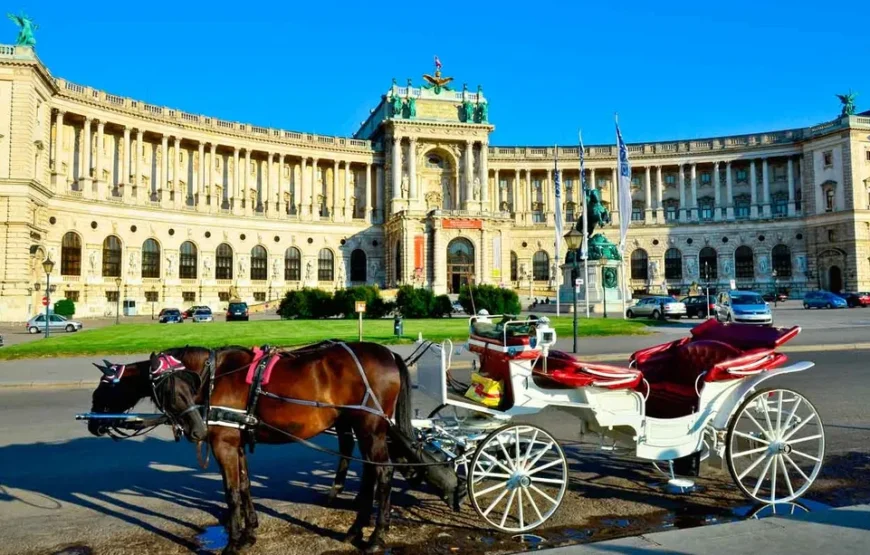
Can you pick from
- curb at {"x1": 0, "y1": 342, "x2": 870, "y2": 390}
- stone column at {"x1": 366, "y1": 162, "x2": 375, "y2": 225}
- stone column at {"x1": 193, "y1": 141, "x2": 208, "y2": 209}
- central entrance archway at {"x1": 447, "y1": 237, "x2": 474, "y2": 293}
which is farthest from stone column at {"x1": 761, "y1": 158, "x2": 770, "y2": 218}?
stone column at {"x1": 193, "y1": 141, "x2": 208, "y2": 209}

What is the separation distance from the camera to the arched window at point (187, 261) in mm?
62812

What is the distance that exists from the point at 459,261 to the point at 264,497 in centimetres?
6049

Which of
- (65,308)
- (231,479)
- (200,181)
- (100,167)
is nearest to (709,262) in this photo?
(200,181)

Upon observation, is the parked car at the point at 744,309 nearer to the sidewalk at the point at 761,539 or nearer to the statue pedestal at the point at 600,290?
the statue pedestal at the point at 600,290

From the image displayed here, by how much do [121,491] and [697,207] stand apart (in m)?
82.3

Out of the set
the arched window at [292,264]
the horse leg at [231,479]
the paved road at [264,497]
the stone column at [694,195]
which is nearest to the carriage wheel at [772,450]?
the paved road at [264,497]

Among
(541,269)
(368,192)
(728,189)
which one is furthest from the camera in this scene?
(541,269)

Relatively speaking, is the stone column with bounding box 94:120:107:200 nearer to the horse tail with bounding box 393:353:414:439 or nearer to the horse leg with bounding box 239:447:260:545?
the horse leg with bounding box 239:447:260:545

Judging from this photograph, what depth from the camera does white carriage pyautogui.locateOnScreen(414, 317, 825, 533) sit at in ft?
20.3

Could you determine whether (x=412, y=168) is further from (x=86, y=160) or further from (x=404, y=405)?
(x=404, y=405)

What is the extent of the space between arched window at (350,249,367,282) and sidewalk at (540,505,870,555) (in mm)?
69547

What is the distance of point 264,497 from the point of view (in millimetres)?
6762

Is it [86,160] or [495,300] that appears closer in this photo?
[495,300]

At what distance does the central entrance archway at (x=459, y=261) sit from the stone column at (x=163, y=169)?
1179 inches
